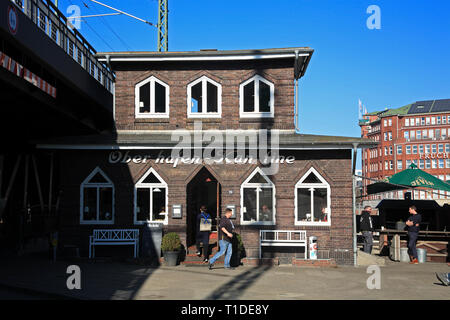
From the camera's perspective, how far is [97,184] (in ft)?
53.8

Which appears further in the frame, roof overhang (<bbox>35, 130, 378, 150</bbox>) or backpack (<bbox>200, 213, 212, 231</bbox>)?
roof overhang (<bbox>35, 130, 378, 150</bbox>)

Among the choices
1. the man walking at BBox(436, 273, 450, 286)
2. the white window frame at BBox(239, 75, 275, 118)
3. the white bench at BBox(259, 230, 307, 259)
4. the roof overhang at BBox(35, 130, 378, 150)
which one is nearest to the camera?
the man walking at BBox(436, 273, 450, 286)

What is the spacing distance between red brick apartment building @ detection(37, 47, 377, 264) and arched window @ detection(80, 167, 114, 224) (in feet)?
0.11

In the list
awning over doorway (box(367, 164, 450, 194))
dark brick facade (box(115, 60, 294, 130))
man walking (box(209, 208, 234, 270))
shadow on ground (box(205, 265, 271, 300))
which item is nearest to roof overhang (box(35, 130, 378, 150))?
dark brick facade (box(115, 60, 294, 130))

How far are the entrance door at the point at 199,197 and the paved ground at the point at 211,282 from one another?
2.60 m

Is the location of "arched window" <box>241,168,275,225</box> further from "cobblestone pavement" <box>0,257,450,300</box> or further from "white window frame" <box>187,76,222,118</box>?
"white window frame" <box>187,76,222,118</box>

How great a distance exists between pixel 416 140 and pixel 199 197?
105m

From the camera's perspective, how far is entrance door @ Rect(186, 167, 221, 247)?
16750mm

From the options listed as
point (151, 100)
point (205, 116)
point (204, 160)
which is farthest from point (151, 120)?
point (204, 160)

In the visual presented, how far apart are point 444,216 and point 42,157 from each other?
18056 mm

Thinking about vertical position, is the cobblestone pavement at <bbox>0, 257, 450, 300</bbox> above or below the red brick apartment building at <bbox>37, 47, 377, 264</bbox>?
below

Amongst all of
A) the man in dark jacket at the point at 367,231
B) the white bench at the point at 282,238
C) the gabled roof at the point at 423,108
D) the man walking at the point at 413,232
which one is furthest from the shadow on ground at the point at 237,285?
the gabled roof at the point at 423,108
